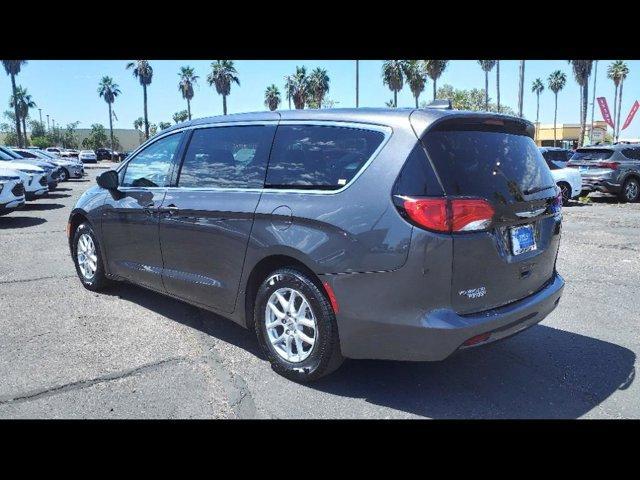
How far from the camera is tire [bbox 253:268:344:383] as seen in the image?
131 inches

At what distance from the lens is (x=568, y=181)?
15688mm

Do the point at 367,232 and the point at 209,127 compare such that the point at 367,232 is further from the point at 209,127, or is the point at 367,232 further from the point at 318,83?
the point at 318,83

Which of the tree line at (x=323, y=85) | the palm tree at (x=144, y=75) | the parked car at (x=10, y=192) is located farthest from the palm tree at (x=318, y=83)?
the parked car at (x=10, y=192)

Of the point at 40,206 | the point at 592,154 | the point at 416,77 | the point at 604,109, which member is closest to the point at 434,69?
the point at 416,77

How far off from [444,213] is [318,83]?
5719 cm

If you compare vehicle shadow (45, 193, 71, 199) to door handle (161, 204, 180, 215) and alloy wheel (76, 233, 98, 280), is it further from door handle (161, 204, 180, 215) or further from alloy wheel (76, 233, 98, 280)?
door handle (161, 204, 180, 215)

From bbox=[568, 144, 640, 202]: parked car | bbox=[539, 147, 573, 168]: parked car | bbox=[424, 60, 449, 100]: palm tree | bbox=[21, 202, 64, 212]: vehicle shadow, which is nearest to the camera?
bbox=[21, 202, 64, 212]: vehicle shadow

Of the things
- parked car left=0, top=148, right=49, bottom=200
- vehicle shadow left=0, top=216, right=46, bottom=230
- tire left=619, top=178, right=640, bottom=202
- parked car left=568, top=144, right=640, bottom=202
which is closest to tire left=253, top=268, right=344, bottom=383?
vehicle shadow left=0, top=216, right=46, bottom=230

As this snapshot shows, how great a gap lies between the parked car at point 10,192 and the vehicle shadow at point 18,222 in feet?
1.11

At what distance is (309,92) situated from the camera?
190 feet

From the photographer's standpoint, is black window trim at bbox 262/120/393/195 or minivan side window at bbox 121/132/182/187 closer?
black window trim at bbox 262/120/393/195

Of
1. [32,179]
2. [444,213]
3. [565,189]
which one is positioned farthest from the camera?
[565,189]

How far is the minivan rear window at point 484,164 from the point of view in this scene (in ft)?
10.1
